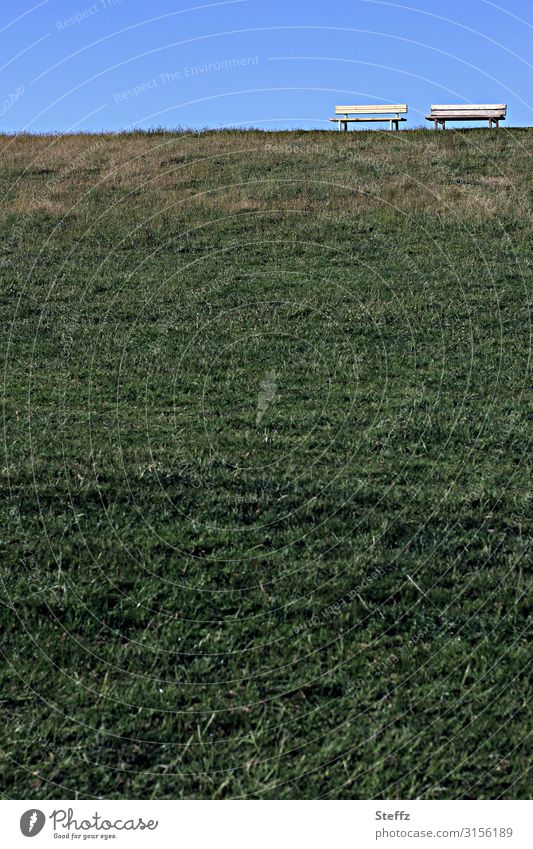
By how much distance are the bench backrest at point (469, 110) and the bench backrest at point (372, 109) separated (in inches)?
90.4

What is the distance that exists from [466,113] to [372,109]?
3.75 meters

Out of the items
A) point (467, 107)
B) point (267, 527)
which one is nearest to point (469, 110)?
point (467, 107)

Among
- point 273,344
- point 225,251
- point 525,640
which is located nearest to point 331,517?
point 525,640

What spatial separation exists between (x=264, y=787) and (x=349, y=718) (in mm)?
833

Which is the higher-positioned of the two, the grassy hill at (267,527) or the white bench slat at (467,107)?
the white bench slat at (467,107)

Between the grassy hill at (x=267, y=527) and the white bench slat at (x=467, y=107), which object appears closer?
the grassy hill at (x=267, y=527)

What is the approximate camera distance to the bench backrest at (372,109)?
32947mm

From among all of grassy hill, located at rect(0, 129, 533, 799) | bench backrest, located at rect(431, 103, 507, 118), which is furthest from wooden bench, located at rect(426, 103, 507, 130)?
grassy hill, located at rect(0, 129, 533, 799)

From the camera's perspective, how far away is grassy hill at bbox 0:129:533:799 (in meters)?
5.70

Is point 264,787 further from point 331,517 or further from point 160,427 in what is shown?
point 160,427

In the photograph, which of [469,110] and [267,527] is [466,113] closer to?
[469,110]

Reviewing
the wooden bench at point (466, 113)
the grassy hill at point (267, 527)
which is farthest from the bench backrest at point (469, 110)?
the grassy hill at point (267, 527)

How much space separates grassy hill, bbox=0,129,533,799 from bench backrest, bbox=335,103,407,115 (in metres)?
14.2

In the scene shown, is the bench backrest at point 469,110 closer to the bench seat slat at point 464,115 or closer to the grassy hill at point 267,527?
the bench seat slat at point 464,115
